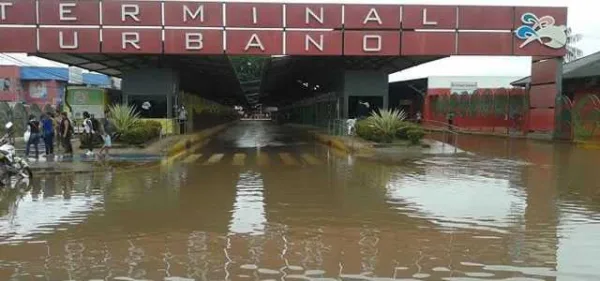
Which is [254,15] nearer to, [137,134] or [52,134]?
[137,134]

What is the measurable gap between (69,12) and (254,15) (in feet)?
25.1

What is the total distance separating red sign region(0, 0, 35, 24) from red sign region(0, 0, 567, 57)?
4 centimetres

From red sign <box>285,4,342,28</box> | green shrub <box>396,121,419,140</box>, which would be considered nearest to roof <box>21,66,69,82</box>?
red sign <box>285,4,342,28</box>

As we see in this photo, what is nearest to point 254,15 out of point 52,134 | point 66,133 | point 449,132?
point 66,133

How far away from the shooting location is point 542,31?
1056 inches

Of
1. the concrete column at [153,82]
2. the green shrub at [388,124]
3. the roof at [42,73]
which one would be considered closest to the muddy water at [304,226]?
the green shrub at [388,124]

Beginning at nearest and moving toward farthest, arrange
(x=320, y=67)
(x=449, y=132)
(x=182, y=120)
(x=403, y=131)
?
(x=403, y=131)
(x=182, y=120)
(x=320, y=67)
(x=449, y=132)

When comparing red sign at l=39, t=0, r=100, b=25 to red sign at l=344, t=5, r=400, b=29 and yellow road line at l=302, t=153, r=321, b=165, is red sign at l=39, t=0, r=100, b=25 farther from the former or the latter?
yellow road line at l=302, t=153, r=321, b=165

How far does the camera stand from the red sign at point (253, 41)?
2553 cm

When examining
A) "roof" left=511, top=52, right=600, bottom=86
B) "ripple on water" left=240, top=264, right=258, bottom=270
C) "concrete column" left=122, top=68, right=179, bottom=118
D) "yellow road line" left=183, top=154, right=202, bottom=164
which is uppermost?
"roof" left=511, top=52, right=600, bottom=86

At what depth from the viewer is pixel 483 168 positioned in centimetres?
1670

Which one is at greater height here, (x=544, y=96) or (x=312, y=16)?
(x=312, y=16)

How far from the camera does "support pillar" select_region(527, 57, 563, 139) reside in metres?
29.8

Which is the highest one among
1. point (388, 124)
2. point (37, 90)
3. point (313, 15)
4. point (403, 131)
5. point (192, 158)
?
point (313, 15)
